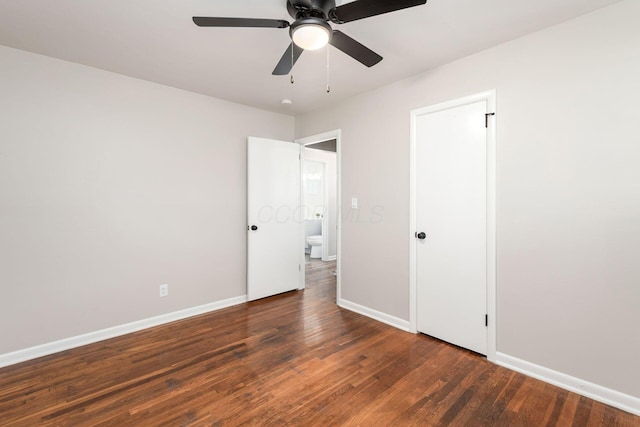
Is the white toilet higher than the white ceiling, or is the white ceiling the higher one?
the white ceiling

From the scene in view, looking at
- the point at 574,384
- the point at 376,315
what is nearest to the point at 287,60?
the point at 376,315

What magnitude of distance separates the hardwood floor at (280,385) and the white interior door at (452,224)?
250 mm

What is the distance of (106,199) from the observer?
9.06ft

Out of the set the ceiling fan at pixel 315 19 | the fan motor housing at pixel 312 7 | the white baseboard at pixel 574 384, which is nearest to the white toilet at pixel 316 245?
the white baseboard at pixel 574 384

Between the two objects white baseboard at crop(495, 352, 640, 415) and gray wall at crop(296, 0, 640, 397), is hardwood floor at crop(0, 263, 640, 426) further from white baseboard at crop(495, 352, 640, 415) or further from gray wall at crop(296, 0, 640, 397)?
gray wall at crop(296, 0, 640, 397)

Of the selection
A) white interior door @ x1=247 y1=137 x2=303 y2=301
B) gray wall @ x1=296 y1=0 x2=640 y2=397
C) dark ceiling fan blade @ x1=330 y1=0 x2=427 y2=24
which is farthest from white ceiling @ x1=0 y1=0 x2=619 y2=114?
white interior door @ x1=247 y1=137 x2=303 y2=301

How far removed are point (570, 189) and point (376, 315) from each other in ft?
6.78

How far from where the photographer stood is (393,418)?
5.68ft

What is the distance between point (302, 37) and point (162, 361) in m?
2.57

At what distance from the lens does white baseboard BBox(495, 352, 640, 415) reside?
180cm

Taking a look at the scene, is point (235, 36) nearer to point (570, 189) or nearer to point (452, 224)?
point (452, 224)

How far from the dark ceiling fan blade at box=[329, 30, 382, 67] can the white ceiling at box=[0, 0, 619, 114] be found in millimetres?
311

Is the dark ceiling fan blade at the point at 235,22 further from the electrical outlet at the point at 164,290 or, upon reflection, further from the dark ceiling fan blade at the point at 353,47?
the electrical outlet at the point at 164,290

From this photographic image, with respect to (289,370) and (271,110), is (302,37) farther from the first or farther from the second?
(271,110)
